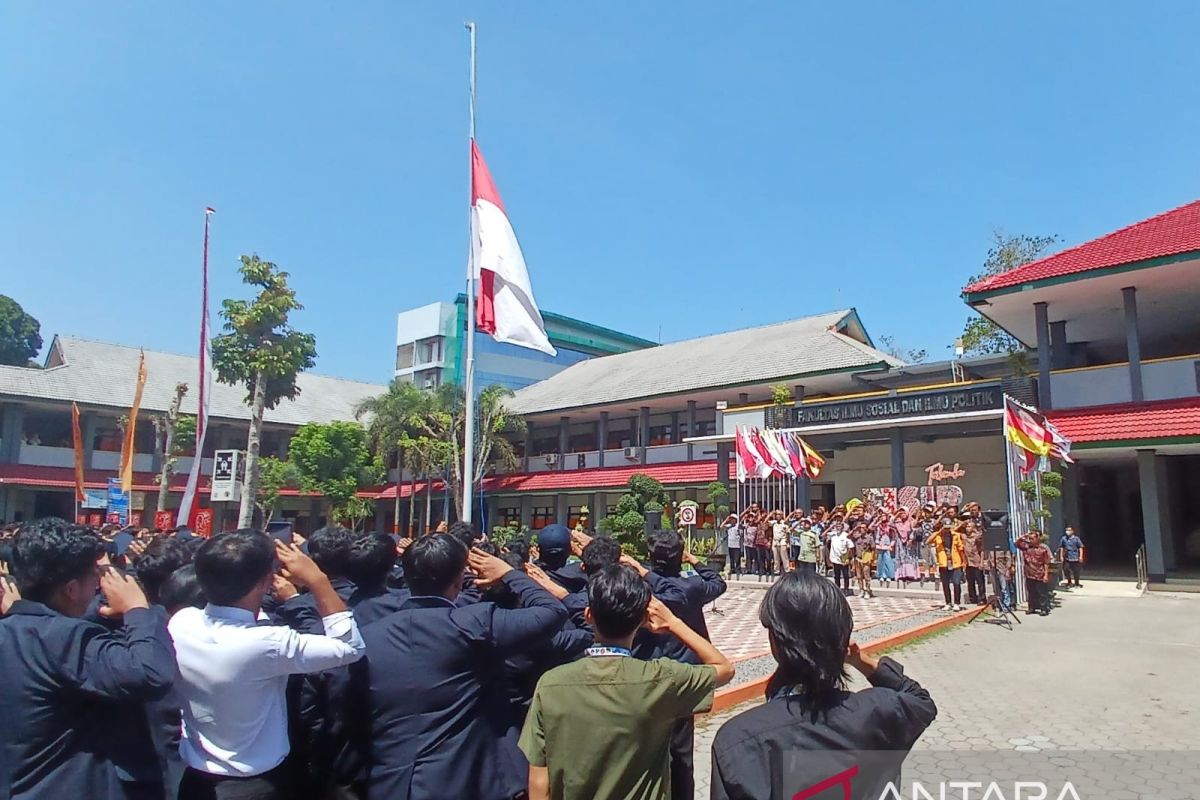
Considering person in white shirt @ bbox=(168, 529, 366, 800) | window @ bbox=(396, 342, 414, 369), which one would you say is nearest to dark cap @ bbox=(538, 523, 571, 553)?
person in white shirt @ bbox=(168, 529, 366, 800)

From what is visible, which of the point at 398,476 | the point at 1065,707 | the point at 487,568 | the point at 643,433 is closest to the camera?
the point at 487,568

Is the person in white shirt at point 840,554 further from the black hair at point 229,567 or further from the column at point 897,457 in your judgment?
the black hair at point 229,567

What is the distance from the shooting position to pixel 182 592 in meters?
3.00

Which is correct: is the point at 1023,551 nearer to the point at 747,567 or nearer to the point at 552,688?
the point at 747,567

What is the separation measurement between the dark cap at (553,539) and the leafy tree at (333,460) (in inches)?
1142

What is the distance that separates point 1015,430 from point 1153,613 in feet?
11.2

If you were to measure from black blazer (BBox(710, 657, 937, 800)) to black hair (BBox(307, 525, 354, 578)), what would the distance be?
2.03 m

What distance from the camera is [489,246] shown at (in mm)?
10438

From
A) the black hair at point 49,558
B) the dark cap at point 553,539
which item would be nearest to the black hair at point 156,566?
the black hair at point 49,558

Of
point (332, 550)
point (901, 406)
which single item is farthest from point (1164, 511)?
point (332, 550)

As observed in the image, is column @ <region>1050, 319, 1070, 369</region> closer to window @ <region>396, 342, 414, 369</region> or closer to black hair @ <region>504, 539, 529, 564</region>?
black hair @ <region>504, 539, 529, 564</region>

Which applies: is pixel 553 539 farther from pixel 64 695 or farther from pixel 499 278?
pixel 499 278

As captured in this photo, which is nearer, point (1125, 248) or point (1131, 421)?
point (1131, 421)

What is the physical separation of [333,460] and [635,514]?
14881mm
